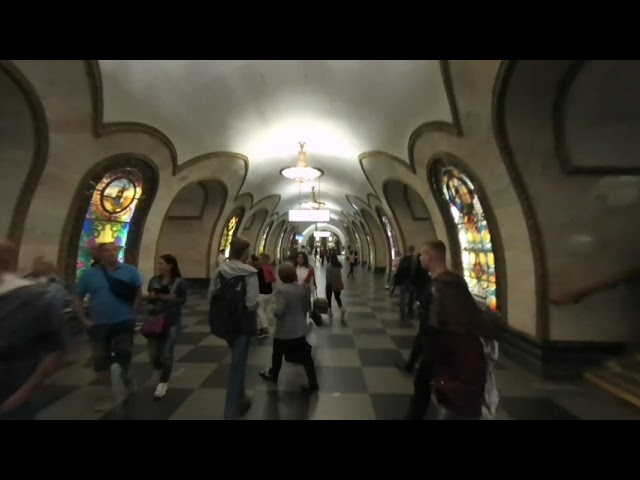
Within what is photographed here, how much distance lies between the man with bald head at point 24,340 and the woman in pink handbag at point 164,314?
159cm

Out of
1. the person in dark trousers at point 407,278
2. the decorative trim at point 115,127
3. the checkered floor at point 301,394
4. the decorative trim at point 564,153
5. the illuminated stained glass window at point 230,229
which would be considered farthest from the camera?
the illuminated stained glass window at point 230,229

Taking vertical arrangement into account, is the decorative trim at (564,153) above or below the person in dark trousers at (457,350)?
above

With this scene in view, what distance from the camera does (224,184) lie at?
32.1 ft

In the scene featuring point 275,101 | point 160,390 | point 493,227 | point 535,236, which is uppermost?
point 275,101

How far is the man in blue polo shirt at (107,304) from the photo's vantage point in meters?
2.99

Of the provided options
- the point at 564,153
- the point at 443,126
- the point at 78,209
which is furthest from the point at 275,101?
the point at 564,153

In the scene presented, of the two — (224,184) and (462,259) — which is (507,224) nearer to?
(462,259)

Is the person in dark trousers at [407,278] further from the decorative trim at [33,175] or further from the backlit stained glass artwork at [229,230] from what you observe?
the backlit stained glass artwork at [229,230]

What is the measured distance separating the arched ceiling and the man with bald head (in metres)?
4.09

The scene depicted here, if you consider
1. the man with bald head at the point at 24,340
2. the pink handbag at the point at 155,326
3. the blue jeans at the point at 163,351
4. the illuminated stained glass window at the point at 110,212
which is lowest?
the blue jeans at the point at 163,351

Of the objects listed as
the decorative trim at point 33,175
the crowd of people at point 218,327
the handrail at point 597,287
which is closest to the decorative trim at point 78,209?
the decorative trim at point 33,175

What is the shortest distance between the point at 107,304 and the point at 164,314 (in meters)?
0.58

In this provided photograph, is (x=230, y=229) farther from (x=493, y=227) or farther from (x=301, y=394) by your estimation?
(x=301, y=394)

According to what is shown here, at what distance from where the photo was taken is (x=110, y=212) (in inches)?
271
